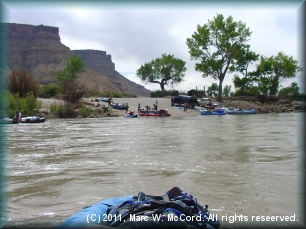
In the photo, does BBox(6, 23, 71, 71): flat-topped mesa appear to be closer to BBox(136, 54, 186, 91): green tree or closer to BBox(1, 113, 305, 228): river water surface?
BBox(136, 54, 186, 91): green tree

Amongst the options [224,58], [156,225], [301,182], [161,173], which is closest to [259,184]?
[301,182]

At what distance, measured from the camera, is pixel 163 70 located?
234ft

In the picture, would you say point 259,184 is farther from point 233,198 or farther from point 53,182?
point 53,182

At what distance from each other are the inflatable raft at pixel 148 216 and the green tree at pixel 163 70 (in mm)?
67611

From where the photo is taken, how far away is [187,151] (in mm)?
10602

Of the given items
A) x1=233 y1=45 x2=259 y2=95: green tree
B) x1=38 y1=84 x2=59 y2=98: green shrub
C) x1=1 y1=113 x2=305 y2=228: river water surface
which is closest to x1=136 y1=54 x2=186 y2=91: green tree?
x1=233 y1=45 x2=259 y2=95: green tree

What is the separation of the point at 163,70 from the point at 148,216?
2709 inches

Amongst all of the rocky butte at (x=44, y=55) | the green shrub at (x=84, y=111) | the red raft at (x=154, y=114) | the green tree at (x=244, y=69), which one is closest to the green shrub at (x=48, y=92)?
the green shrub at (x=84, y=111)

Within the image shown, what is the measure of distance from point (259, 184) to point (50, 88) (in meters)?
39.2

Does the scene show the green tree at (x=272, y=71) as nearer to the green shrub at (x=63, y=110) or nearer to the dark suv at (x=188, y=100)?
the dark suv at (x=188, y=100)

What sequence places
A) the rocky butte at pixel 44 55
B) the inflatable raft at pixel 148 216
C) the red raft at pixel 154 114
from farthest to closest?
the rocky butte at pixel 44 55 → the red raft at pixel 154 114 → the inflatable raft at pixel 148 216

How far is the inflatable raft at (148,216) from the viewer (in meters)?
3.36

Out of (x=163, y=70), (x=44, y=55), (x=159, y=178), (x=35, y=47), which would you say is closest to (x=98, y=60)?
(x=35, y=47)

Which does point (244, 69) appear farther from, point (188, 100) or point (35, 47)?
point (35, 47)
